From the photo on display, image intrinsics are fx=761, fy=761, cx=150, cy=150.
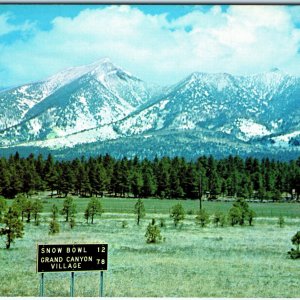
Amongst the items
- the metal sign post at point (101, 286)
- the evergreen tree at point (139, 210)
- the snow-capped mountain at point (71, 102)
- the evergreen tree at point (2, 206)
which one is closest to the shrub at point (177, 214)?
the evergreen tree at point (139, 210)

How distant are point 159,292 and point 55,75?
2867 mm

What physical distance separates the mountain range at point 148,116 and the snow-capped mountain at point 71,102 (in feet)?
0.04

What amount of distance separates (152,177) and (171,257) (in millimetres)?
1053

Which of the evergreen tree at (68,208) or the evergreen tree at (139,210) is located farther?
the evergreen tree at (139,210)

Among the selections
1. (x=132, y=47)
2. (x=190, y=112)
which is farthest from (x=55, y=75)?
(x=190, y=112)

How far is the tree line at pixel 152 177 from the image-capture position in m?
9.47

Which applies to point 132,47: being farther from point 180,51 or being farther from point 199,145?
point 199,145

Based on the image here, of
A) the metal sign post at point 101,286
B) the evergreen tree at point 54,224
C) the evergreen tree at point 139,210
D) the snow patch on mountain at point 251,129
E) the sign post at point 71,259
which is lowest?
the metal sign post at point 101,286

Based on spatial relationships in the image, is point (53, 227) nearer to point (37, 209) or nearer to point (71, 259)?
point (37, 209)

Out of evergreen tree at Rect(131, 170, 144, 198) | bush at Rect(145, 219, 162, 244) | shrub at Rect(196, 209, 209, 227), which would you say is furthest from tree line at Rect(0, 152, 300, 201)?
bush at Rect(145, 219, 162, 244)

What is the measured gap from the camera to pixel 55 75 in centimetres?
916

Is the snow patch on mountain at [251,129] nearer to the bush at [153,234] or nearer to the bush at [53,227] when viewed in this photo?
the bush at [153,234]

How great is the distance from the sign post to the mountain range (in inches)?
51.0

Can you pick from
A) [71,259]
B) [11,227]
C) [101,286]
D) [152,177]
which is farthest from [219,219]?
[11,227]
